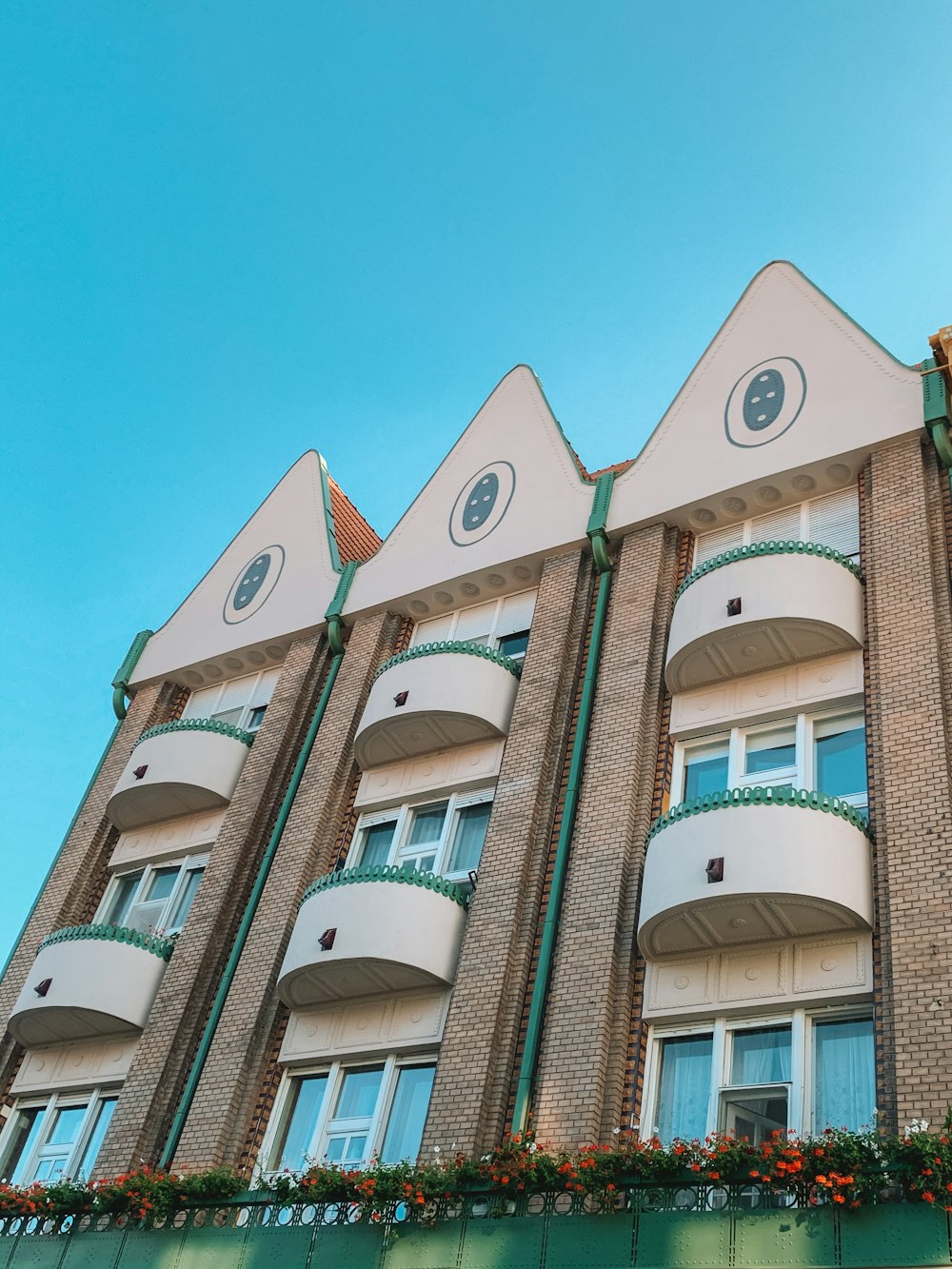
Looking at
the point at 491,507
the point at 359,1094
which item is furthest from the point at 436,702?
the point at 359,1094

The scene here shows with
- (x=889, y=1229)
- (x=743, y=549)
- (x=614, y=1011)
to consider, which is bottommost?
(x=889, y=1229)

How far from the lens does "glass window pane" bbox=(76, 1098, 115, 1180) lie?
1966 centimetres

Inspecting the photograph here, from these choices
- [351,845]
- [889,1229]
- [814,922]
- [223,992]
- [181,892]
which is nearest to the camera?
[889,1229]

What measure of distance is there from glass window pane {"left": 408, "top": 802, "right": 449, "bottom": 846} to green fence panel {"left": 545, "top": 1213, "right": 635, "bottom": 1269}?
803cm

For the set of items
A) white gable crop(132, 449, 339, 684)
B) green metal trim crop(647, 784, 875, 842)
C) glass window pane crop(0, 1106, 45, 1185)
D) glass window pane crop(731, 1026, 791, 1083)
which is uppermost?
white gable crop(132, 449, 339, 684)

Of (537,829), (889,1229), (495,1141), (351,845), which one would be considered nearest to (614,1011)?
(495,1141)

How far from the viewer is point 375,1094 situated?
17734mm

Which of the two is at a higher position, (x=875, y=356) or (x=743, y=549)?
(x=875, y=356)

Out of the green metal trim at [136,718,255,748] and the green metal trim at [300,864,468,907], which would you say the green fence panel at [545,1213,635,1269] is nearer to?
the green metal trim at [300,864,468,907]

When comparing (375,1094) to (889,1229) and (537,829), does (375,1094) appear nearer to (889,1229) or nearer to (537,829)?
(537,829)

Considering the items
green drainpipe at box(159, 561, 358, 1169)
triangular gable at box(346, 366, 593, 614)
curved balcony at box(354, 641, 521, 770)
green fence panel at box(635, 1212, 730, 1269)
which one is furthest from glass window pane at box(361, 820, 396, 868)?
green fence panel at box(635, 1212, 730, 1269)

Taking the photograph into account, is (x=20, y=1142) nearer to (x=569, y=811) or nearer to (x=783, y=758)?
(x=569, y=811)

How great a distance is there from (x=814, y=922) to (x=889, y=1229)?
403 cm

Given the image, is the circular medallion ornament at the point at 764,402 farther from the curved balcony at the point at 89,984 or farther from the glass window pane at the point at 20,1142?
the glass window pane at the point at 20,1142
